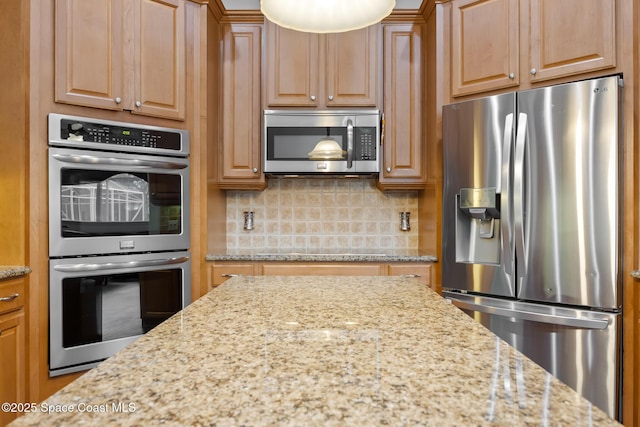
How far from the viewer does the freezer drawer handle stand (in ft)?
6.19

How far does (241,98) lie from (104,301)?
158 centimetres

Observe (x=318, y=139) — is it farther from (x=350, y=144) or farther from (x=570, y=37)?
(x=570, y=37)

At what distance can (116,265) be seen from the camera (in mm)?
2203

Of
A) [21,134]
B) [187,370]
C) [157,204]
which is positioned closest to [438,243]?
[157,204]

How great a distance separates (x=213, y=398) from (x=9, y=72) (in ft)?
7.40

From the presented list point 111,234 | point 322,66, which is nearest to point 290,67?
point 322,66

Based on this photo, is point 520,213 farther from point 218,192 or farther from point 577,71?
point 218,192

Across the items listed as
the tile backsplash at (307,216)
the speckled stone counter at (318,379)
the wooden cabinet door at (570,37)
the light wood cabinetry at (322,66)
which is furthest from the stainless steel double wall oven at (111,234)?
the wooden cabinet door at (570,37)

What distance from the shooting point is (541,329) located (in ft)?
6.58

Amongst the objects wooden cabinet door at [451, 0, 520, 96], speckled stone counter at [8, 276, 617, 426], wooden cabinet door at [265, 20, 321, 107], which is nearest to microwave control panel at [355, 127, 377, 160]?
wooden cabinet door at [265, 20, 321, 107]

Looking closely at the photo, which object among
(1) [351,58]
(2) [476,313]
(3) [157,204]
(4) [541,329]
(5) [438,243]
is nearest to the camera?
(4) [541,329]

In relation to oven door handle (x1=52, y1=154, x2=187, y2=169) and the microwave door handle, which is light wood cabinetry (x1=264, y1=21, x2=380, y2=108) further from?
oven door handle (x1=52, y1=154, x2=187, y2=169)

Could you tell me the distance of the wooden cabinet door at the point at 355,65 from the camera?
9.16ft

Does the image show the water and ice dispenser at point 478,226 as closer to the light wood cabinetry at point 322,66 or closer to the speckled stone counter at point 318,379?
the light wood cabinetry at point 322,66
